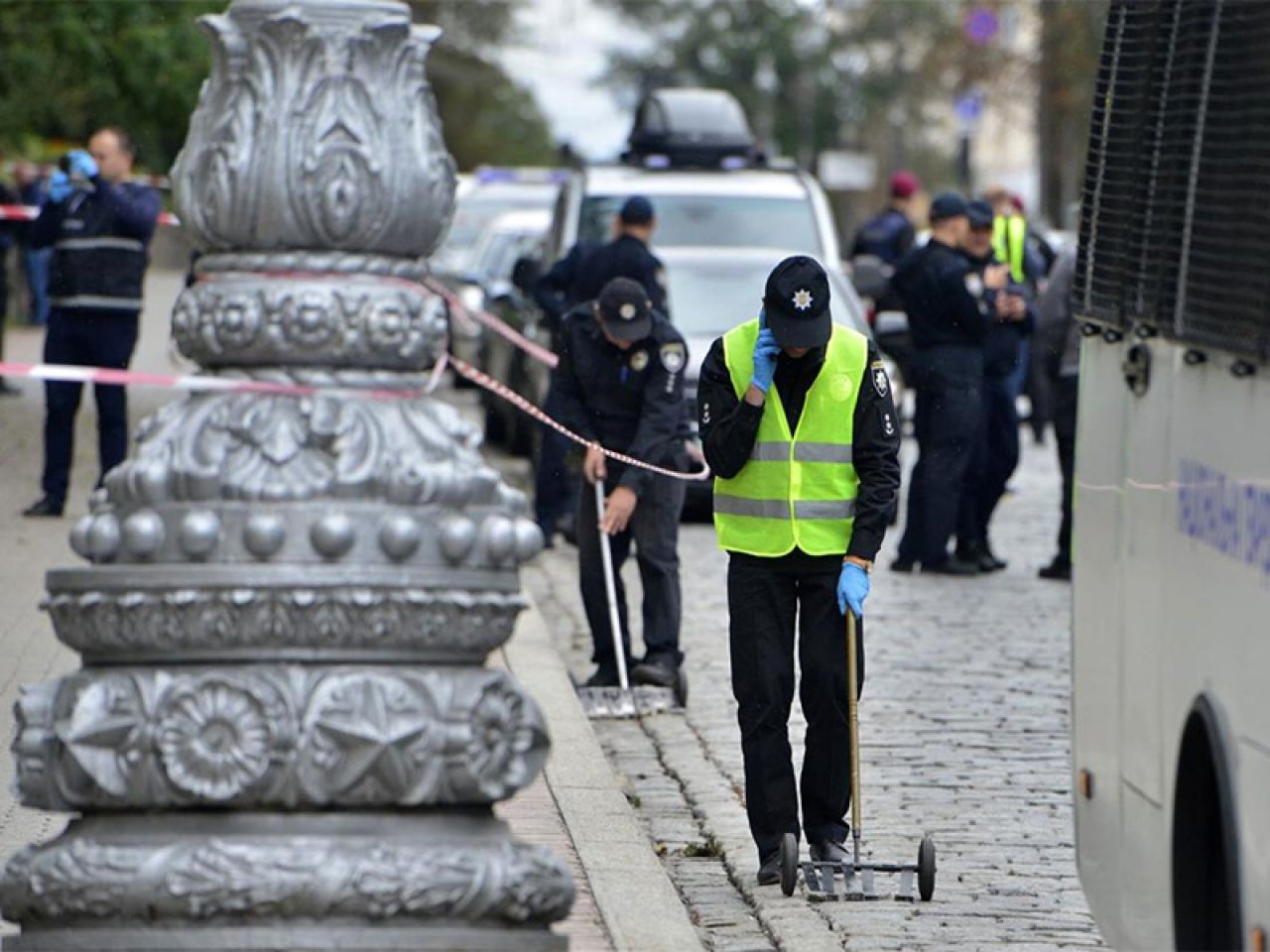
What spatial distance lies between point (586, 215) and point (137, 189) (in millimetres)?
4406

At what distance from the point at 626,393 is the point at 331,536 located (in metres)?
6.68

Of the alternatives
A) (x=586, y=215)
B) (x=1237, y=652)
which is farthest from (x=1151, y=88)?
(x=586, y=215)

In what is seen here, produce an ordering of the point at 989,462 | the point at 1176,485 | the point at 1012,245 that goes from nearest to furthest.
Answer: the point at 1176,485 < the point at 989,462 < the point at 1012,245

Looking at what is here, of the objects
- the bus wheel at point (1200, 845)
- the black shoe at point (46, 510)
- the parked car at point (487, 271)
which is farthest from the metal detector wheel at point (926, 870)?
the parked car at point (487, 271)

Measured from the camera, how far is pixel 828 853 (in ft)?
27.6

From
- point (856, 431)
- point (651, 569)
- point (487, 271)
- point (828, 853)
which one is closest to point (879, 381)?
point (856, 431)

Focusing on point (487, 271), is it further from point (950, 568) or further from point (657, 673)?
point (657, 673)

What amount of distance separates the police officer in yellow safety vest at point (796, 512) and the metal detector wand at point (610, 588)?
3139 mm

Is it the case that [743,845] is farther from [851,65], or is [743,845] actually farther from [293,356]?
[851,65]

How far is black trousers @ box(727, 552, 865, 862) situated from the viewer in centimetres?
838

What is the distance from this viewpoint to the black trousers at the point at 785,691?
27.5 ft

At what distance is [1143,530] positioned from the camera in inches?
231

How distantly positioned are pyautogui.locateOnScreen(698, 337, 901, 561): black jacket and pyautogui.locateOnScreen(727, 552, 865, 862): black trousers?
17 centimetres

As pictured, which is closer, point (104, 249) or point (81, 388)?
point (104, 249)
